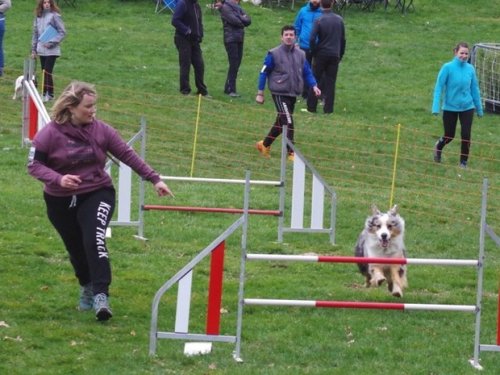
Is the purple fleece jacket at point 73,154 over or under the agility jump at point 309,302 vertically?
over

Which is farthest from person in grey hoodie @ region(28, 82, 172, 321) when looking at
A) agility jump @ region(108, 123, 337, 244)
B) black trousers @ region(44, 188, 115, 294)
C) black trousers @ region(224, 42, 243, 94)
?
black trousers @ region(224, 42, 243, 94)

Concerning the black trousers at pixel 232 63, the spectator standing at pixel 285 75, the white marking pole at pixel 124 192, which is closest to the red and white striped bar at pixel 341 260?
the white marking pole at pixel 124 192

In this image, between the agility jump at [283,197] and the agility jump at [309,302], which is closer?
the agility jump at [309,302]

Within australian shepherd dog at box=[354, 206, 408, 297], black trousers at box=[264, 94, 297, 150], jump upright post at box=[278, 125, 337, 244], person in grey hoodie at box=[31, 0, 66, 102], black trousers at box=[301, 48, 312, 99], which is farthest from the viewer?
black trousers at box=[301, 48, 312, 99]

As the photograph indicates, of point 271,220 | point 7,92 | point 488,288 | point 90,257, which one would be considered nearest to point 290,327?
point 90,257

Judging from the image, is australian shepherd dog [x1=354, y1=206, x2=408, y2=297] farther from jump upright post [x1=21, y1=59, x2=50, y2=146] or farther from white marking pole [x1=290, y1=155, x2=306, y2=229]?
jump upright post [x1=21, y1=59, x2=50, y2=146]

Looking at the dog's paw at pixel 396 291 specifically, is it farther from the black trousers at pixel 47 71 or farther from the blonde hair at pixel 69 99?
the black trousers at pixel 47 71

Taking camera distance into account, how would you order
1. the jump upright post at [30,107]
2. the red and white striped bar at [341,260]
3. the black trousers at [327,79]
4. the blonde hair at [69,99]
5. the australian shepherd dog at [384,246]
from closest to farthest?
the red and white striped bar at [341,260], the blonde hair at [69,99], the australian shepherd dog at [384,246], the jump upright post at [30,107], the black trousers at [327,79]

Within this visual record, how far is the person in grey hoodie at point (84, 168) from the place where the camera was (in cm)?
880

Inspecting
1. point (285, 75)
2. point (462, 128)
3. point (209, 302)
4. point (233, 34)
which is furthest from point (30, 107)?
point (209, 302)

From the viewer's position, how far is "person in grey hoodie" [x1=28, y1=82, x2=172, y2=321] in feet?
28.9

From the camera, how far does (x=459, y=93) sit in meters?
16.9

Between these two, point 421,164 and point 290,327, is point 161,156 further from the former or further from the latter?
point 290,327

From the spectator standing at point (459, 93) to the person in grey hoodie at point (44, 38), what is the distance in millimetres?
6078
